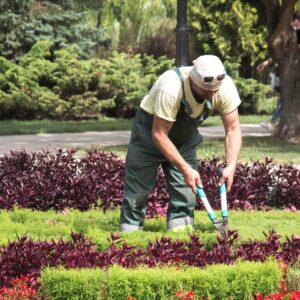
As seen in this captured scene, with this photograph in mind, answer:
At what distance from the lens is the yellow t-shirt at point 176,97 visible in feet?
22.2

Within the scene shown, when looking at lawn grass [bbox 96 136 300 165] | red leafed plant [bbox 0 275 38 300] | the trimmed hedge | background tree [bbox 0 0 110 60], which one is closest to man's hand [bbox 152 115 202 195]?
the trimmed hedge

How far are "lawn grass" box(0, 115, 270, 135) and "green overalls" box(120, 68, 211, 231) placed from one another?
12480 mm

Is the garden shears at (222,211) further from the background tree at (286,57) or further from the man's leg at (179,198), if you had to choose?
the background tree at (286,57)

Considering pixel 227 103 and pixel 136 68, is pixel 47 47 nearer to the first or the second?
pixel 136 68

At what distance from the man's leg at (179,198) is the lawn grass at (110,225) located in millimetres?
126

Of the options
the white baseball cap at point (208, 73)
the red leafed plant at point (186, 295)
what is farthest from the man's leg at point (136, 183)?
the red leafed plant at point (186, 295)

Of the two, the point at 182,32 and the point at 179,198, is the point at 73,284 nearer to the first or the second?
the point at 179,198

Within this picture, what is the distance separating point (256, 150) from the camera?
A: 15320 millimetres

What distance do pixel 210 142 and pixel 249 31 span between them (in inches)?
408

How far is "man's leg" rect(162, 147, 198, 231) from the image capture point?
7.51 metres

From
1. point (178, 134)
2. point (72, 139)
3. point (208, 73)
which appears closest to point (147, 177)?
point (178, 134)

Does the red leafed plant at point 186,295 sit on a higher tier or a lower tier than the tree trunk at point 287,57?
higher

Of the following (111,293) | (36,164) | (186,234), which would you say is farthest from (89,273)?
(36,164)

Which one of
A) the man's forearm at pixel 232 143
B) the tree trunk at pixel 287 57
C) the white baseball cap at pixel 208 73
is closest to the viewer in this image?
the white baseball cap at pixel 208 73
